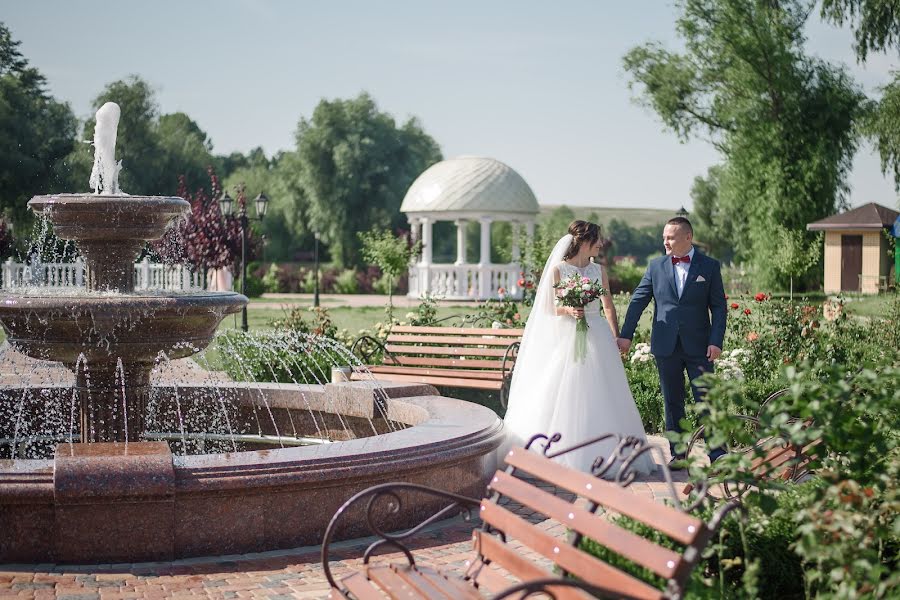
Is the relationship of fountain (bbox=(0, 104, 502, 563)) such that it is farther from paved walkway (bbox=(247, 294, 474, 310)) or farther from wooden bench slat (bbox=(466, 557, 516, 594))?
paved walkway (bbox=(247, 294, 474, 310))

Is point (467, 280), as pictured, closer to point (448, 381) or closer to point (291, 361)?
point (291, 361)

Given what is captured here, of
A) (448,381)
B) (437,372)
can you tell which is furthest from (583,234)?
(437,372)

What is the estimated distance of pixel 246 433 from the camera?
9438 mm

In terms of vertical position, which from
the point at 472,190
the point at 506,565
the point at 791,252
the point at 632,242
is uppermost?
the point at 472,190

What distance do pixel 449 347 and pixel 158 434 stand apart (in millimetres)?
3440

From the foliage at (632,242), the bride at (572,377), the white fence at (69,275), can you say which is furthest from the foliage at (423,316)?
the foliage at (632,242)

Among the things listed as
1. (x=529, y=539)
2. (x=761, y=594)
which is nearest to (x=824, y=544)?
(x=529, y=539)

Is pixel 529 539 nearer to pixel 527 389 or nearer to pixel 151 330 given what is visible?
pixel 151 330

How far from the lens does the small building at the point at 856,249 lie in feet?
131

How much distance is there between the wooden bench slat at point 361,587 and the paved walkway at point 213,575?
105 centimetres

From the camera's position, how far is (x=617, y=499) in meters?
3.61

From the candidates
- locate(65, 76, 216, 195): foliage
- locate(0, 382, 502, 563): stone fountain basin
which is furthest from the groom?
locate(65, 76, 216, 195): foliage

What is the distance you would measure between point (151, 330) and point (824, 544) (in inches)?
186

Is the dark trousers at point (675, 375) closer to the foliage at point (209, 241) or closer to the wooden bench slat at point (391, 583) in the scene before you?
the wooden bench slat at point (391, 583)
